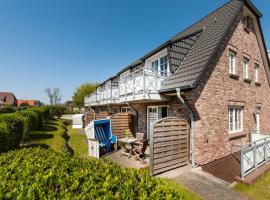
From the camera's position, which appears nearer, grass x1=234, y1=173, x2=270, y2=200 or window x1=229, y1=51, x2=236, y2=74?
grass x1=234, y1=173, x2=270, y2=200

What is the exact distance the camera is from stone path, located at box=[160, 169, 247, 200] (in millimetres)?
5250

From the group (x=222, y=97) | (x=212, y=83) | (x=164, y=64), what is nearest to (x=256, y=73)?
(x=222, y=97)

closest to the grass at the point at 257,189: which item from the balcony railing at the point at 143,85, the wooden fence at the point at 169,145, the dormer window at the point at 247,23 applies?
the wooden fence at the point at 169,145

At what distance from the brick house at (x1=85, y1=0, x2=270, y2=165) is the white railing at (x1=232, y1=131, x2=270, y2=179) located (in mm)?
1527

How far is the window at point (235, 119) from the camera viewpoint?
10086 millimetres

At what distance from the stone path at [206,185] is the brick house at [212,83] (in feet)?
3.38

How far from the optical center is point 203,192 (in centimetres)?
544

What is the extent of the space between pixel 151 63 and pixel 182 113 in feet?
17.2

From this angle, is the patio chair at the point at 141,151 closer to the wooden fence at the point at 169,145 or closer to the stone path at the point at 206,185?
the wooden fence at the point at 169,145

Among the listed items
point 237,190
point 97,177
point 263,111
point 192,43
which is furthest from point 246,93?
point 97,177

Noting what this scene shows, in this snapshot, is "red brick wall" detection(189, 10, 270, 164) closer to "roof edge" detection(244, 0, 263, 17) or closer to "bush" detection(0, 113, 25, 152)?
"roof edge" detection(244, 0, 263, 17)

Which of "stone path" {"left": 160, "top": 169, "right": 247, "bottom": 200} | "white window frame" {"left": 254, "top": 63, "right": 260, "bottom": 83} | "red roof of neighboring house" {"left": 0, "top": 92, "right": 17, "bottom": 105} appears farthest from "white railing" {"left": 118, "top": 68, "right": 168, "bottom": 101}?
"red roof of neighboring house" {"left": 0, "top": 92, "right": 17, "bottom": 105}

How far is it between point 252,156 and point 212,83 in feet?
11.9

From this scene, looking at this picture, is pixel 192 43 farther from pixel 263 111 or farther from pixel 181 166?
pixel 263 111
